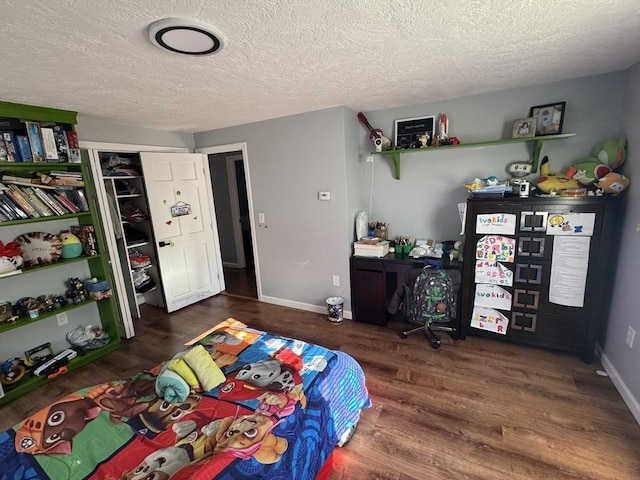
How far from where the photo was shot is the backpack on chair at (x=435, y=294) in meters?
2.51

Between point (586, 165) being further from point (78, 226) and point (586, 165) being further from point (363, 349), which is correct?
point (78, 226)

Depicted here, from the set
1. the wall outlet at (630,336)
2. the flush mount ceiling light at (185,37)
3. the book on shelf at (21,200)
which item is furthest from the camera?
the book on shelf at (21,200)

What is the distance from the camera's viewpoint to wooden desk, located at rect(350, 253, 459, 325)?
2949 millimetres

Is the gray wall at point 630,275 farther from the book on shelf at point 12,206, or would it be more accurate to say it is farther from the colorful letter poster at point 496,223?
the book on shelf at point 12,206

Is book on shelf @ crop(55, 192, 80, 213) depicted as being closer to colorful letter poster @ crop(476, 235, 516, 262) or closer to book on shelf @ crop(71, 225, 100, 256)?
book on shelf @ crop(71, 225, 100, 256)

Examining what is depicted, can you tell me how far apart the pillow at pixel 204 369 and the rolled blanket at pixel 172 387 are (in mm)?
81

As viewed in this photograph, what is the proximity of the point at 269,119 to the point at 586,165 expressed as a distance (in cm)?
294

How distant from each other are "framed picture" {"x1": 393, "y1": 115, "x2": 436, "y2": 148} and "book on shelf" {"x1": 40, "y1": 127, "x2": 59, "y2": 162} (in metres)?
3.16

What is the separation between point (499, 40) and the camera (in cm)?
161

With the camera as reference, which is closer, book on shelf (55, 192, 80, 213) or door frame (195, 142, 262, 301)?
book on shelf (55, 192, 80, 213)

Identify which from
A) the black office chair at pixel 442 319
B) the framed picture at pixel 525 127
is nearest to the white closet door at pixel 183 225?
the black office chair at pixel 442 319

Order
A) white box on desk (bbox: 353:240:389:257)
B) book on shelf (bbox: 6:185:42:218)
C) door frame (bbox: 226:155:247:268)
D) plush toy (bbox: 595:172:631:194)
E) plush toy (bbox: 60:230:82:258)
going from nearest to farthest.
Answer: plush toy (bbox: 595:172:631:194) < book on shelf (bbox: 6:185:42:218) < plush toy (bbox: 60:230:82:258) < white box on desk (bbox: 353:240:389:257) < door frame (bbox: 226:155:247:268)

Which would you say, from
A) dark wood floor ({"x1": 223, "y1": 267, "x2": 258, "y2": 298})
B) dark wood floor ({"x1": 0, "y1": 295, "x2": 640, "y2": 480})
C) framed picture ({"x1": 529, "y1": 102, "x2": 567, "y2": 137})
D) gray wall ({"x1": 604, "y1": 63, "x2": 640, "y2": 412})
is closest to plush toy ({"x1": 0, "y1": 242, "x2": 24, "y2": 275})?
dark wood floor ({"x1": 0, "y1": 295, "x2": 640, "y2": 480})

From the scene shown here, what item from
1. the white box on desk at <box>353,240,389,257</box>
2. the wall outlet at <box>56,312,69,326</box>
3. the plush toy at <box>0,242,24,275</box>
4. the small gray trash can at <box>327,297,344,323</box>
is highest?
the plush toy at <box>0,242,24,275</box>
